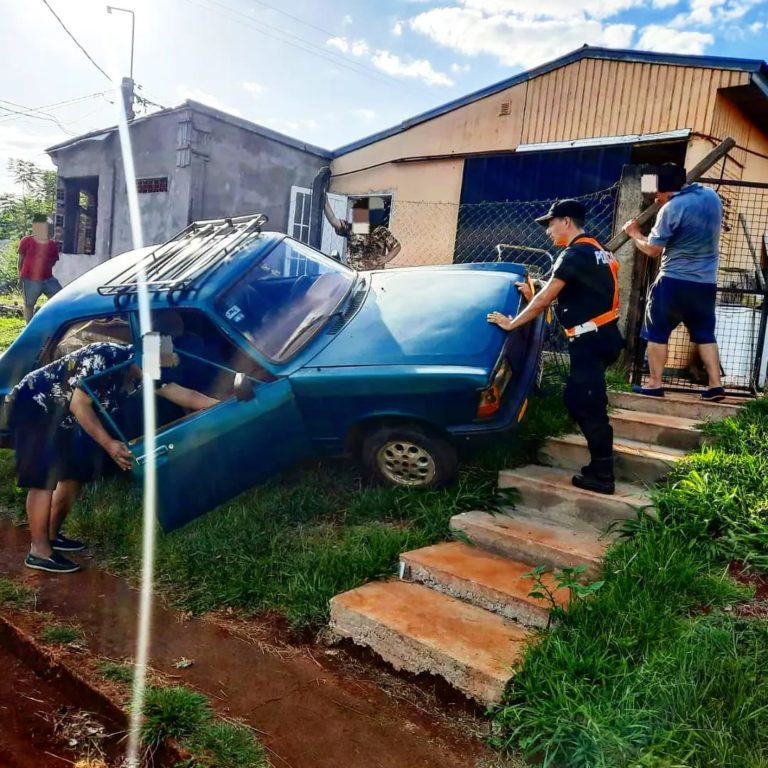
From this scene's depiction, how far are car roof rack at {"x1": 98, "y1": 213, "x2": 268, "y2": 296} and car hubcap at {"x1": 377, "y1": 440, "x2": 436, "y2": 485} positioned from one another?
1585 mm

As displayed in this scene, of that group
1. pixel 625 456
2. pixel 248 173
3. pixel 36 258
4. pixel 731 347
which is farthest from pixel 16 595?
pixel 248 173

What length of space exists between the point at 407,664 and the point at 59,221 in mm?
13264

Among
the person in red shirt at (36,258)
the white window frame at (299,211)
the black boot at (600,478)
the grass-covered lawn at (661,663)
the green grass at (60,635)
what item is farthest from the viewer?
the white window frame at (299,211)

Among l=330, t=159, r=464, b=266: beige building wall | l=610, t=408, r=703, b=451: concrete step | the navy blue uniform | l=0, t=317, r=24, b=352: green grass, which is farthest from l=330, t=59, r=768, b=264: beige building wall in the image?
l=0, t=317, r=24, b=352: green grass

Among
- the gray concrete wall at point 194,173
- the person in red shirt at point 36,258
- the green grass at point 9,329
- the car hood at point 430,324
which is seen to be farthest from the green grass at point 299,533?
the gray concrete wall at point 194,173

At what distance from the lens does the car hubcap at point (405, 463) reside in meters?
3.71

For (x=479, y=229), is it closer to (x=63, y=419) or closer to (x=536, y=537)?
(x=536, y=537)

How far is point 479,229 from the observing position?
30.6 ft

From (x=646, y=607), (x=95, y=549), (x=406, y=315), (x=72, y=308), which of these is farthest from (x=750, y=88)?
(x=95, y=549)

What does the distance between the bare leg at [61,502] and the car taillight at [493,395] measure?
2.67m

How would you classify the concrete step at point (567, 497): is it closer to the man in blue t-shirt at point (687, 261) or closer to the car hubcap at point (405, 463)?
the car hubcap at point (405, 463)

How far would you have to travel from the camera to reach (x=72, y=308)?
4281 mm

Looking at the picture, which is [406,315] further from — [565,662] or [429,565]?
[565,662]

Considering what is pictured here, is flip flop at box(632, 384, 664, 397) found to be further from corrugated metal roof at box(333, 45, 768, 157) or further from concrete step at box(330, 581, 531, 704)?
corrugated metal roof at box(333, 45, 768, 157)
